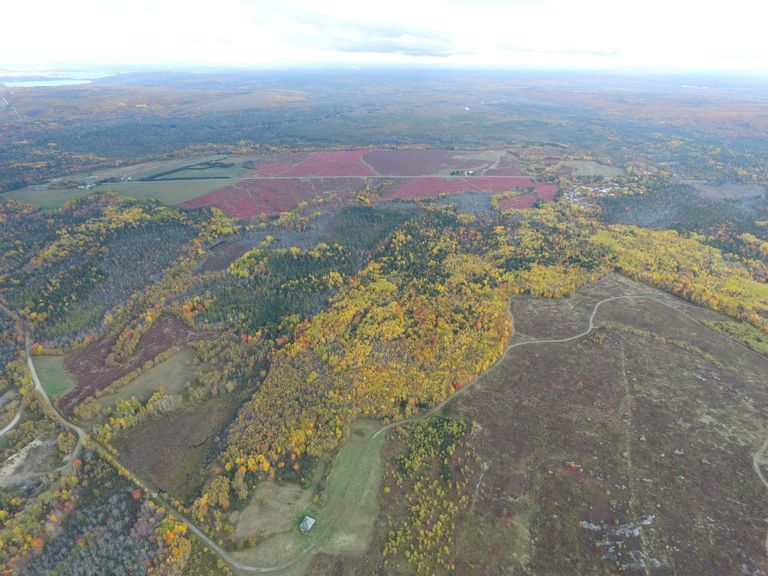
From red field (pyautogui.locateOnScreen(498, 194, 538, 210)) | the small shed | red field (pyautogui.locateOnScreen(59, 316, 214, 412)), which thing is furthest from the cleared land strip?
red field (pyautogui.locateOnScreen(498, 194, 538, 210))

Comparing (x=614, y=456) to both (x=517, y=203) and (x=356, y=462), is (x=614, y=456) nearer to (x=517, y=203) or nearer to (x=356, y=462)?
(x=356, y=462)

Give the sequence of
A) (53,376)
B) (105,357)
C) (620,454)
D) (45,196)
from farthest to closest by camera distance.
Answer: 1. (45,196)
2. (105,357)
3. (53,376)
4. (620,454)

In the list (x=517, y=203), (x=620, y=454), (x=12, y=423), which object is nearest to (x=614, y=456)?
(x=620, y=454)

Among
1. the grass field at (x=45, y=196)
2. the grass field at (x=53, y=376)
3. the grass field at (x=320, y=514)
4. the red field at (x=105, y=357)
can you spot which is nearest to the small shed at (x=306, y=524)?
the grass field at (x=320, y=514)

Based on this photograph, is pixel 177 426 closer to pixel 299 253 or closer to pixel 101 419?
pixel 101 419

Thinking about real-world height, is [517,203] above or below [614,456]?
below

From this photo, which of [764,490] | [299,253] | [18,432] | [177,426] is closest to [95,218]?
[299,253]

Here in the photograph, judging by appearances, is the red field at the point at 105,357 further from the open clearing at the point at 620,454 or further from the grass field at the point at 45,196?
the grass field at the point at 45,196
